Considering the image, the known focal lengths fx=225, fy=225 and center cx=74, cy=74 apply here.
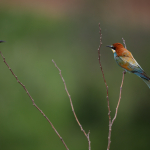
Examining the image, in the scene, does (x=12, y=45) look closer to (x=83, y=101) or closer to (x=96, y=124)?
(x=83, y=101)

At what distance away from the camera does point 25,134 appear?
2844 millimetres

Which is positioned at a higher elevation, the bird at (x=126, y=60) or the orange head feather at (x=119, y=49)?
the orange head feather at (x=119, y=49)

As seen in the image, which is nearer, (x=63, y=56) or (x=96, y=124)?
(x=96, y=124)

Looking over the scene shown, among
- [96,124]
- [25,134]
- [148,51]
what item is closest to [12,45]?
[25,134]

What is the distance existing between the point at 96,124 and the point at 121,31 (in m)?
1.45

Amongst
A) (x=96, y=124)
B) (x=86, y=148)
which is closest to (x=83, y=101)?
(x=96, y=124)

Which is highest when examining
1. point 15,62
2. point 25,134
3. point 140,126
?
point 15,62

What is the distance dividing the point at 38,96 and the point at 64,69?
537 mm

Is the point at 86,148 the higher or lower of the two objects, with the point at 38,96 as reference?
lower

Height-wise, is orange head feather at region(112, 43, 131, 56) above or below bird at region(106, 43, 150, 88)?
above

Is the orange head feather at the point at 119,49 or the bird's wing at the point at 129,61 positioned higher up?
the orange head feather at the point at 119,49

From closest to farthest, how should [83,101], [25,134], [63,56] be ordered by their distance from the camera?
[25,134]
[83,101]
[63,56]

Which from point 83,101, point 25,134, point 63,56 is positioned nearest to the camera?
point 25,134

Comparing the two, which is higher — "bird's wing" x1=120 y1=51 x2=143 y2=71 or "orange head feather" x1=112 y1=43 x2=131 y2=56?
"orange head feather" x1=112 y1=43 x2=131 y2=56
